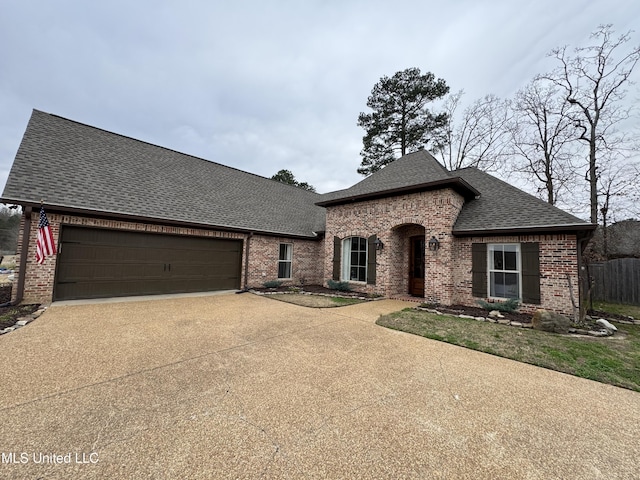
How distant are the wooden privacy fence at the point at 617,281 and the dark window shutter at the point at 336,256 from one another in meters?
9.24

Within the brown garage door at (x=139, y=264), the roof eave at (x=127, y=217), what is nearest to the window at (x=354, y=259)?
the roof eave at (x=127, y=217)

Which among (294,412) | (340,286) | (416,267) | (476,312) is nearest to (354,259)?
(340,286)

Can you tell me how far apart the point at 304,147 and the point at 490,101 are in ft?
46.4

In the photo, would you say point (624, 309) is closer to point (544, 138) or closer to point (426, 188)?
point (426, 188)

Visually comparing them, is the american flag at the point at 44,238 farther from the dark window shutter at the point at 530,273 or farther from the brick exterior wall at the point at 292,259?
the dark window shutter at the point at 530,273

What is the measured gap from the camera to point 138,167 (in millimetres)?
9758

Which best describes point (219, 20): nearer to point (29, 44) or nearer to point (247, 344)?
point (29, 44)

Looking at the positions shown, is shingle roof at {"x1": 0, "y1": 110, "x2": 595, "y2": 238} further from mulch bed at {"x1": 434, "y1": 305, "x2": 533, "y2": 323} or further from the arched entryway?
mulch bed at {"x1": 434, "y1": 305, "x2": 533, "y2": 323}

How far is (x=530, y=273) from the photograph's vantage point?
270 inches

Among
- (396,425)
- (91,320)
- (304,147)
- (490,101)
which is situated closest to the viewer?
(396,425)

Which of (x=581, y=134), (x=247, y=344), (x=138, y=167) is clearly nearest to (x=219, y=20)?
(x=138, y=167)

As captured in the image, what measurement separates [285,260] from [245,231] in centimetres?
241

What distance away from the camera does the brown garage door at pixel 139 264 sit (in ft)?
23.1

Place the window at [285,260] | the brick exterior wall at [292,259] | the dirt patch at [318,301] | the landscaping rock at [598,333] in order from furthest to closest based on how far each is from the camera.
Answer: the window at [285,260] < the brick exterior wall at [292,259] < the dirt patch at [318,301] < the landscaping rock at [598,333]
